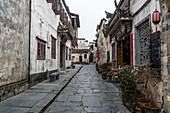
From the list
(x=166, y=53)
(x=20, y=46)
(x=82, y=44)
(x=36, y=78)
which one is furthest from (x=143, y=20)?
(x=82, y=44)

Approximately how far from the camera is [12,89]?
12.6 feet

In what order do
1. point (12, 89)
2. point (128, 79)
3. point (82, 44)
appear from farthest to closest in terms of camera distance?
point (82, 44)
point (12, 89)
point (128, 79)

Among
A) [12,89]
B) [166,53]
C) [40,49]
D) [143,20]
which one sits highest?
[143,20]

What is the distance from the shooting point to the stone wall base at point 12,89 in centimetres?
344

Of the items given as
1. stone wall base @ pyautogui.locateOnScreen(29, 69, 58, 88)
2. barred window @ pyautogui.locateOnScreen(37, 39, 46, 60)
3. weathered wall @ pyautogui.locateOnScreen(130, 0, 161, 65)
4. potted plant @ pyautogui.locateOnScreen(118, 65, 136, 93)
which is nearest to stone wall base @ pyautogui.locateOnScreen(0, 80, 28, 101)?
stone wall base @ pyautogui.locateOnScreen(29, 69, 58, 88)

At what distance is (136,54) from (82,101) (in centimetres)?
328

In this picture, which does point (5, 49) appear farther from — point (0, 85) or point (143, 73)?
point (143, 73)

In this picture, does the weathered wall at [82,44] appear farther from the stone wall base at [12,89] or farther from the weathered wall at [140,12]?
the stone wall base at [12,89]

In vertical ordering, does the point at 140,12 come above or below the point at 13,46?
above

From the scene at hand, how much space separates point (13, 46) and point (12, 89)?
1.58 metres

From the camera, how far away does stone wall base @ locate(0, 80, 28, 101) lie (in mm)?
3441

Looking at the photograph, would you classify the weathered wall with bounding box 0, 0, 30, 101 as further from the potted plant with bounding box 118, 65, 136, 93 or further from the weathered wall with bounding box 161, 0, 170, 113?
the weathered wall with bounding box 161, 0, 170, 113

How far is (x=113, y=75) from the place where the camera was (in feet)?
21.9

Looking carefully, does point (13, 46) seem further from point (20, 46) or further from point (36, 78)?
point (36, 78)
